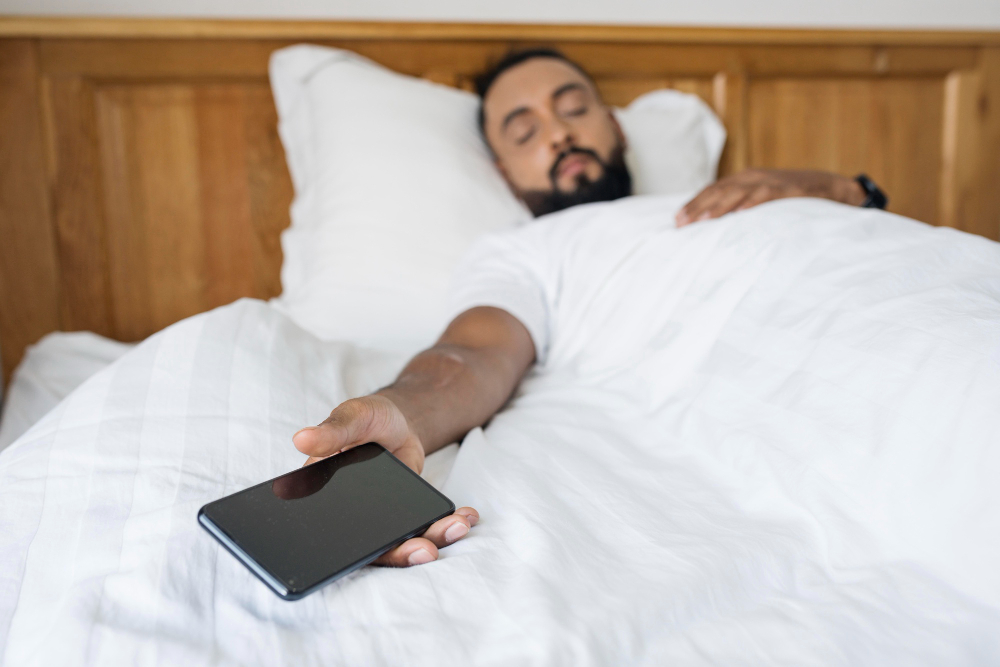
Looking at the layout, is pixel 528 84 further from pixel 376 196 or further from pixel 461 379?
pixel 461 379

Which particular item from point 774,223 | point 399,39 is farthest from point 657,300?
point 399,39

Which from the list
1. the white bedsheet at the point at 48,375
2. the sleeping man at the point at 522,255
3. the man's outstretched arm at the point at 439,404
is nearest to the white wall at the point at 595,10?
the sleeping man at the point at 522,255

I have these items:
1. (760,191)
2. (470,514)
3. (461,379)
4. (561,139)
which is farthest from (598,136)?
(470,514)

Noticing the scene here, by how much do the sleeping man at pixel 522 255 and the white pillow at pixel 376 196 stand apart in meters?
0.10

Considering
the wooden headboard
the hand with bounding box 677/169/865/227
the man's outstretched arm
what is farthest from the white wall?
the man's outstretched arm

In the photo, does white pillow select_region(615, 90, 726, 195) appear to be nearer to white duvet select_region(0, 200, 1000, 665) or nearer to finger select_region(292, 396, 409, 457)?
white duvet select_region(0, 200, 1000, 665)

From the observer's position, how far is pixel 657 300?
2.64 feet

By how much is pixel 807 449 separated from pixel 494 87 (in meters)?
1.11

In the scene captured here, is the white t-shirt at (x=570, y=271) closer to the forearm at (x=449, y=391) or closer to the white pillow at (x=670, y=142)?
the forearm at (x=449, y=391)

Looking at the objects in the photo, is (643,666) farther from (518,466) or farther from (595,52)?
(595,52)

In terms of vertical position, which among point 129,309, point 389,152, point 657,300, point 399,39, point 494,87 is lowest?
point 129,309

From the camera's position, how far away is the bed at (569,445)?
39 centimetres

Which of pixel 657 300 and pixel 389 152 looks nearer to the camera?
pixel 657 300

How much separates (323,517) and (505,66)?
1.22m
